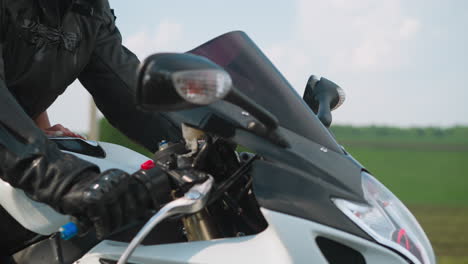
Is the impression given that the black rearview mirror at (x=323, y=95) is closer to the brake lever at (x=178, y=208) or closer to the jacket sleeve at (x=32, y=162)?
the brake lever at (x=178, y=208)

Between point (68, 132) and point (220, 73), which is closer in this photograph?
point (220, 73)

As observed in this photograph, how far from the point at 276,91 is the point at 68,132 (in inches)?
38.3

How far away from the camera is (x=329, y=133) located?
1766 millimetres

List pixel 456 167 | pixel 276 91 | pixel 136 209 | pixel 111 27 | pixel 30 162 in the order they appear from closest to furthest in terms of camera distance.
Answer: pixel 136 209 < pixel 30 162 < pixel 276 91 < pixel 111 27 < pixel 456 167

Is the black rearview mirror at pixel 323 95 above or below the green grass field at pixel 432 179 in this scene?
above

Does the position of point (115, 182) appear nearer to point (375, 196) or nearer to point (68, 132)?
point (375, 196)

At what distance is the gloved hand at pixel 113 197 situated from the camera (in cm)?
147

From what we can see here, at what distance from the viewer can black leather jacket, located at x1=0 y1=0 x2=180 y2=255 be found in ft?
5.30

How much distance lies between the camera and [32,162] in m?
1.62

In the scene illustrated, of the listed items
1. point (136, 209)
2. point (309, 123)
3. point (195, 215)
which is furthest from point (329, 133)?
point (136, 209)

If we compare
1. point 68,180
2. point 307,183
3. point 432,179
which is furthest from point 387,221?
point 432,179

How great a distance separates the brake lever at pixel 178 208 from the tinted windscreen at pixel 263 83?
12.3 inches

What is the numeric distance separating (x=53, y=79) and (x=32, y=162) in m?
0.78

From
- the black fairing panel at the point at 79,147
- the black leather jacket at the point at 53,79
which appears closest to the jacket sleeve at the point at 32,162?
the black leather jacket at the point at 53,79
